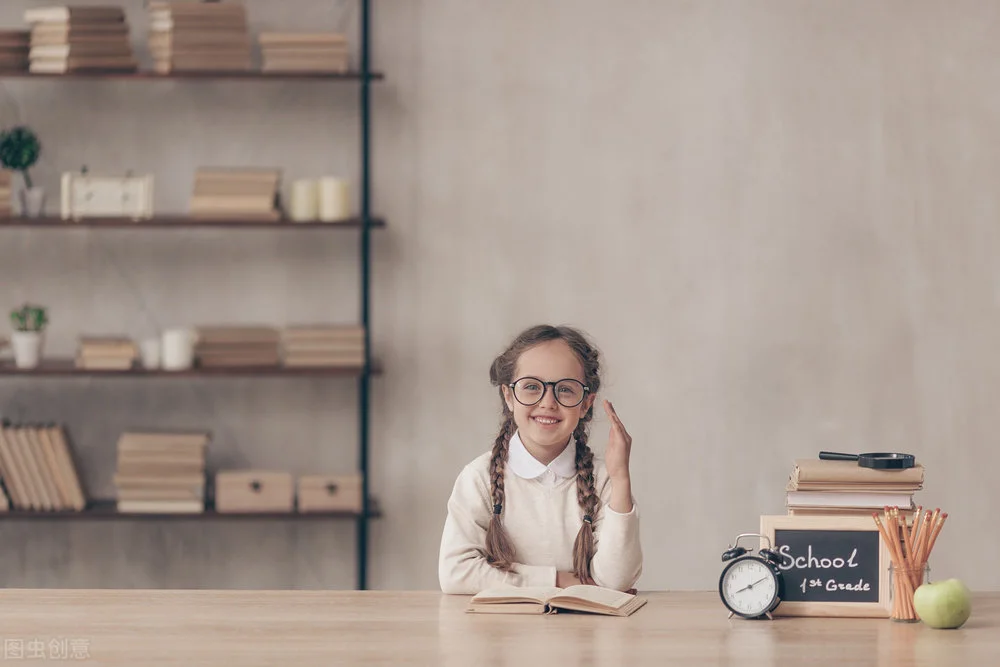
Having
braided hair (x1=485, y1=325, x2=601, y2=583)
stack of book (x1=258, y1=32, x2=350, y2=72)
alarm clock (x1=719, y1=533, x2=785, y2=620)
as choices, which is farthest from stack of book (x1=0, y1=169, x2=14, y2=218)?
alarm clock (x1=719, y1=533, x2=785, y2=620)

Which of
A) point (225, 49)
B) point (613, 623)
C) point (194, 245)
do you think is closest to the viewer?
point (613, 623)

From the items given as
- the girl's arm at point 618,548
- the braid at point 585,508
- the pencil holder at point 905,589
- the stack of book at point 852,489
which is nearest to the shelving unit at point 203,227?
the braid at point 585,508

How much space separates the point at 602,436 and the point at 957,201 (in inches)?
52.5

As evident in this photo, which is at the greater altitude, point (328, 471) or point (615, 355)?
point (615, 355)

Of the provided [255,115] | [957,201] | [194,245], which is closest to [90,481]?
[194,245]

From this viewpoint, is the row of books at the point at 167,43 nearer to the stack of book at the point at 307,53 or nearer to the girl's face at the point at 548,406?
the stack of book at the point at 307,53

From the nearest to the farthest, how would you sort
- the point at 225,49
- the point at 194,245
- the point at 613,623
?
the point at 613,623 < the point at 225,49 < the point at 194,245

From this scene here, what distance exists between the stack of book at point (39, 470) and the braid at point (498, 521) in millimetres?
1759

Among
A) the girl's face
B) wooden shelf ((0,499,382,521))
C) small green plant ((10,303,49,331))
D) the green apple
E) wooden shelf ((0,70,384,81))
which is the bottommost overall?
wooden shelf ((0,499,382,521))

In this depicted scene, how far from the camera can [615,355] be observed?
3766 millimetres

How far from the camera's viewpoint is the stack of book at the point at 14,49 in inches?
137

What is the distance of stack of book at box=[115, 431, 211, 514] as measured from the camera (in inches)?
136

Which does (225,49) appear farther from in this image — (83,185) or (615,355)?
(615,355)

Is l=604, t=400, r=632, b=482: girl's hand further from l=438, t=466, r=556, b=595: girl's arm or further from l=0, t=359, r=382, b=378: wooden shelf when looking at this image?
l=0, t=359, r=382, b=378: wooden shelf
